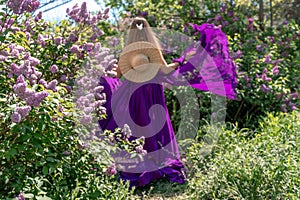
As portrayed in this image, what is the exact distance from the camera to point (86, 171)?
260 cm

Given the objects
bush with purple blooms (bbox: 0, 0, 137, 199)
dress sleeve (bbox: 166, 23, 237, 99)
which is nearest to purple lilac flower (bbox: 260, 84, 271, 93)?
dress sleeve (bbox: 166, 23, 237, 99)

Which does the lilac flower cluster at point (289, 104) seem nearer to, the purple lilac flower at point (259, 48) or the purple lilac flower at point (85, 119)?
the purple lilac flower at point (259, 48)

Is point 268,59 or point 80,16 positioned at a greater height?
point 80,16

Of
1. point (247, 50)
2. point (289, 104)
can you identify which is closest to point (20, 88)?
point (289, 104)

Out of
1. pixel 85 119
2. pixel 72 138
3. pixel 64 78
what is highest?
pixel 64 78

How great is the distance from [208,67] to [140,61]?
98 centimetres

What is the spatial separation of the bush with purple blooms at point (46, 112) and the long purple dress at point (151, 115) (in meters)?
0.91

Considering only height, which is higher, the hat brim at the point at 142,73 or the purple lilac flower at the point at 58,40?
→ the purple lilac flower at the point at 58,40

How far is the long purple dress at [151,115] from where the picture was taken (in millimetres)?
3795

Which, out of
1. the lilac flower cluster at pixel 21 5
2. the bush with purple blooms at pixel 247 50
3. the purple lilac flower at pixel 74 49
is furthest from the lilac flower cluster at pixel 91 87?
the bush with purple blooms at pixel 247 50

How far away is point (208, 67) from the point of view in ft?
14.7

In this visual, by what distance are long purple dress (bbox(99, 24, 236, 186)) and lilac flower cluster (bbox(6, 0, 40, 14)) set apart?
1427 millimetres

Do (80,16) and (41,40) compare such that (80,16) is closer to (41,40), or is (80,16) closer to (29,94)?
(41,40)

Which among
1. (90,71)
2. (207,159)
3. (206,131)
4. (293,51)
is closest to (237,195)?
(207,159)
